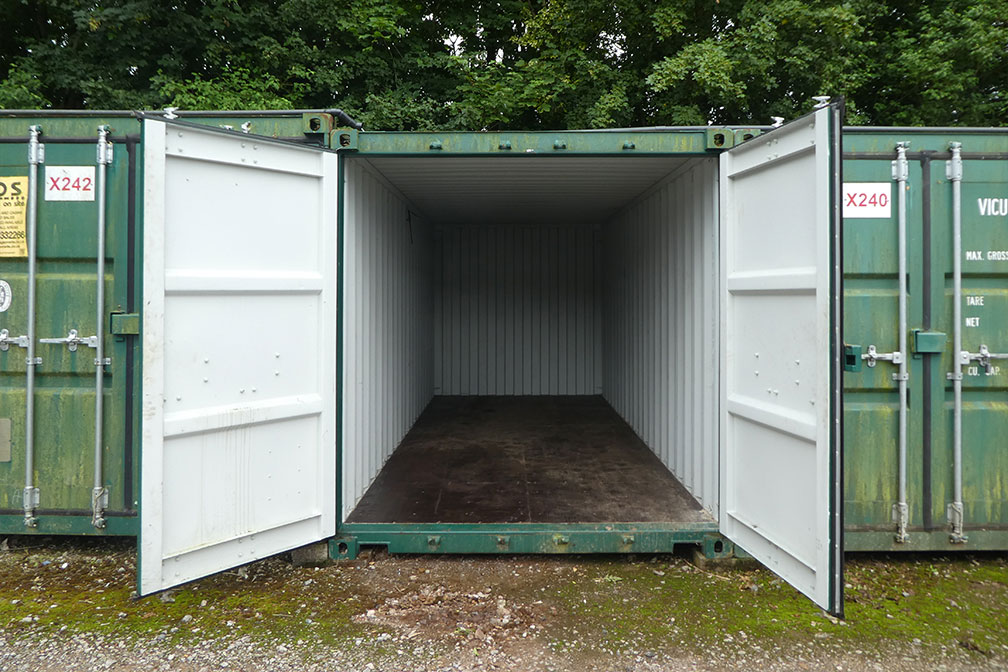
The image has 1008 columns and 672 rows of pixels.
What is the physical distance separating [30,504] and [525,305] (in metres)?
6.15

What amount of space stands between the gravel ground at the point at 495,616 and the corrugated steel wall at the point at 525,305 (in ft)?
16.2

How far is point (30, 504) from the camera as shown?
137 inches

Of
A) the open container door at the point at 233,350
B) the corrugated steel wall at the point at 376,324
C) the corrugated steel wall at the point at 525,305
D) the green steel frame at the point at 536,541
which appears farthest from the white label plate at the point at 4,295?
the corrugated steel wall at the point at 525,305

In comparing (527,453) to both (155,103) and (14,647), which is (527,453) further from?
(155,103)

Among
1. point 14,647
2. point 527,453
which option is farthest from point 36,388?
point 527,453

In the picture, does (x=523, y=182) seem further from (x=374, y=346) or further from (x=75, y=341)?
(x=75, y=341)

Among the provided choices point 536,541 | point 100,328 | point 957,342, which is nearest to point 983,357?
point 957,342

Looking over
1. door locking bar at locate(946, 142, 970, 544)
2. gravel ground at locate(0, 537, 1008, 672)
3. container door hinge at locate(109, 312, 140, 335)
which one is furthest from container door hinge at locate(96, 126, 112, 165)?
door locking bar at locate(946, 142, 970, 544)

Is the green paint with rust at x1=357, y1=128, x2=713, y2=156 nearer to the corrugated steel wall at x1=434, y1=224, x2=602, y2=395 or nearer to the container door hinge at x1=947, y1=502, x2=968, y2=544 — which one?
the container door hinge at x1=947, y1=502, x2=968, y2=544

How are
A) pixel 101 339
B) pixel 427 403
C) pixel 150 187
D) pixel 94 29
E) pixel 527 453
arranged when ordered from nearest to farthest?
pixel 150 187 → pixel 101 339 → pixel 527 453 → pixel 427 403 → pixel 94 29

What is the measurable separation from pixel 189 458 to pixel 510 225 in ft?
20.2

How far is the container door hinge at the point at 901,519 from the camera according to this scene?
134 inches

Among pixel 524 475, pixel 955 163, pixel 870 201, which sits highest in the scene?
pixel 955 163

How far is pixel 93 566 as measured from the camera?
144 inches
